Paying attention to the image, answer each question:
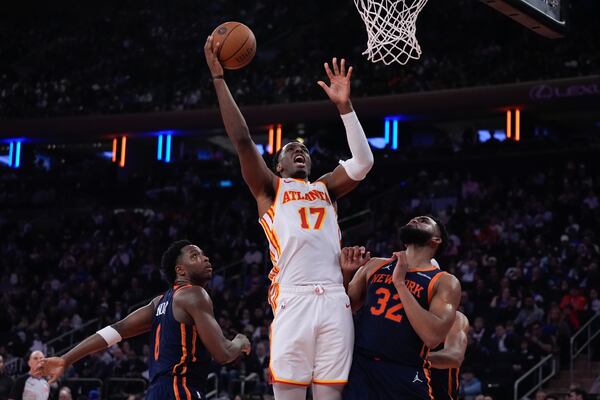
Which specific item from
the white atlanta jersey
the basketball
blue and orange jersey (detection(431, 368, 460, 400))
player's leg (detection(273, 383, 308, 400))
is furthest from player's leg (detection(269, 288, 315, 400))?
the basketball

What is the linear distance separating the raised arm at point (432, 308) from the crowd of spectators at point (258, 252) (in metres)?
7.89

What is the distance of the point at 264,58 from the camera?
2614 cm

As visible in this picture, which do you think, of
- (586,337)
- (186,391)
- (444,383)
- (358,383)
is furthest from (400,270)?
(586,337)

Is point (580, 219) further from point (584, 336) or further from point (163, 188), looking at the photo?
point (163, 188)

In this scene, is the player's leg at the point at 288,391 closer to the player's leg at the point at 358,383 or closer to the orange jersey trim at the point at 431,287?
the player's leg at the point at 358,383

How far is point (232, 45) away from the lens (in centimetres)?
549

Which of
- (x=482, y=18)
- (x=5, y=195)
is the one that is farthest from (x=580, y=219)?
(x=5, y=195)

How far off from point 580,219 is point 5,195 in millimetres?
16395

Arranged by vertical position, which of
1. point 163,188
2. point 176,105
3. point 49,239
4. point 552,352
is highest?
point 176,105

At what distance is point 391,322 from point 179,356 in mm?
1369

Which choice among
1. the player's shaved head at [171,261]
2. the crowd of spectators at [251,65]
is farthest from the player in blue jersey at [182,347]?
the crowd of spectators at [251,65]

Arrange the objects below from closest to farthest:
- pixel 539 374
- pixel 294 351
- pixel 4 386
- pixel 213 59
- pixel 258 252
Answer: pixel 294 351
pixel 213 59
pixel 4 386
pixel 539 374
pixel 258 252

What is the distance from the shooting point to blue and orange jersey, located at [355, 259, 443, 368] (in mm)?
5004

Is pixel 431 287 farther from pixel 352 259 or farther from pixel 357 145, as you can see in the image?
pixel 357 145
